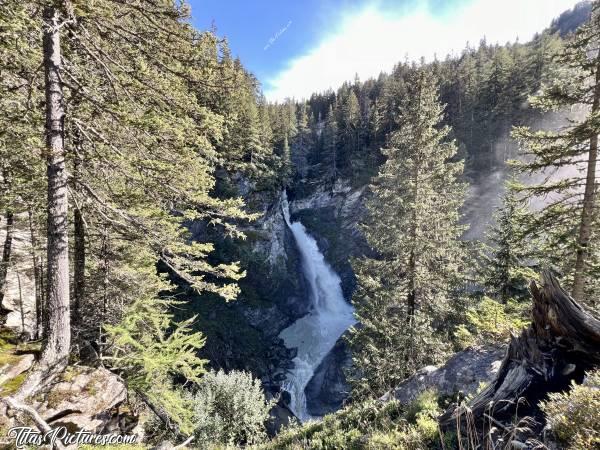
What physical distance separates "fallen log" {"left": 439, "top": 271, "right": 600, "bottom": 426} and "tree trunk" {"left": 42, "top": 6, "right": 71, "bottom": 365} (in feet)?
21.5

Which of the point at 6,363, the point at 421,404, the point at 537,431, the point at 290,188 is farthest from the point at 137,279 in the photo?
the point at 290,188

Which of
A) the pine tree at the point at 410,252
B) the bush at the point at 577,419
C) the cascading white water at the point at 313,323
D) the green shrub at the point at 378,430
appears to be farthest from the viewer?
the cascading white water at the point at 313,323

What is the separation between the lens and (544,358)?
4211mm

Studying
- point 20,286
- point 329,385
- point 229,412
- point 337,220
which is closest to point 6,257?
point 20,286

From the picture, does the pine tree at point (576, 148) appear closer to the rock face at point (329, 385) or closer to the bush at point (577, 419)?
the bush at point (577, 419)

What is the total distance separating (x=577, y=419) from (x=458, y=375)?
16.9 feet

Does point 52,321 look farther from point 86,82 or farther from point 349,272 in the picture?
point 349,272

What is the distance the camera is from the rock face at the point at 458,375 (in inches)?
279

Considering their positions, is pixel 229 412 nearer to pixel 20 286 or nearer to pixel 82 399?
pixel 82 399

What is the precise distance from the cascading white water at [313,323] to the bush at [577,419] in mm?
27705

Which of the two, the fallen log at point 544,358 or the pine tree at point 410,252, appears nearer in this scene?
the fallen log at point 544,358

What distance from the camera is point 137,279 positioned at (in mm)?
10703

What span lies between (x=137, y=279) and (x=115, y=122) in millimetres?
6319

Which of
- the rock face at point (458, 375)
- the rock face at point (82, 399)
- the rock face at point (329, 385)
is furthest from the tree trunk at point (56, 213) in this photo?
the rock face at point (329, 385)
